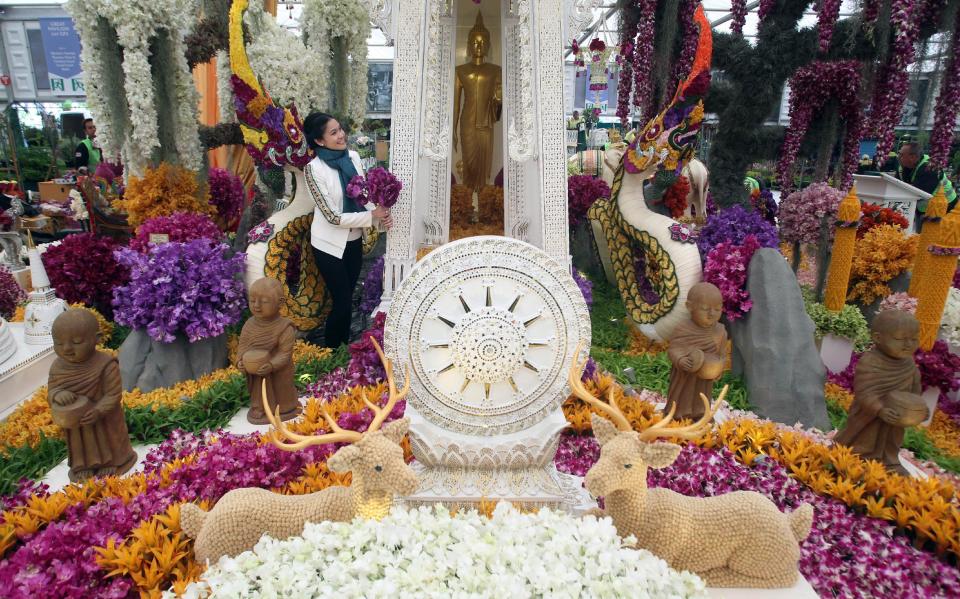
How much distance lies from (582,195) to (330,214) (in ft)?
10.1

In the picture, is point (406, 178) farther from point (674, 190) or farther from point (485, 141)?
point (674, 190)

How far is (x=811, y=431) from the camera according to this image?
10.1 feet

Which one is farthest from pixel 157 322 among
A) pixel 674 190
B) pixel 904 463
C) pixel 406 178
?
pixel 674 190

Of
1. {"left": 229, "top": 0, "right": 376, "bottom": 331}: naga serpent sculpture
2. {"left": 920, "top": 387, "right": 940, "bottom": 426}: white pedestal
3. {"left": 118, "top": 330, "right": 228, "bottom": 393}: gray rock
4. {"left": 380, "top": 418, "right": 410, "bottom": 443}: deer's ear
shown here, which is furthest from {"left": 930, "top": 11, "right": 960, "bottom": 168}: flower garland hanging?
{"left": 118, "top": 330, "right": 228, "bottom": 393}: gray rock

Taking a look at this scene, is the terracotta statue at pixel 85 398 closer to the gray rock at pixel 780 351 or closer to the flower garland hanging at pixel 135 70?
the flower garland hanging at pixel 135 70

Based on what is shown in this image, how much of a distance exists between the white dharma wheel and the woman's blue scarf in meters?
1.77

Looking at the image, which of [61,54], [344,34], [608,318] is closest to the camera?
[608,318]

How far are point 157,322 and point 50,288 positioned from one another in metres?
1.19

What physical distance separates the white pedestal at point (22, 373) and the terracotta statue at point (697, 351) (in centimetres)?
365

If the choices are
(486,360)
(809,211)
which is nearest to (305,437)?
(486,360)

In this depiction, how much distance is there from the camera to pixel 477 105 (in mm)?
5973

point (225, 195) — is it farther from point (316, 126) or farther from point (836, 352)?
point (836, 352)

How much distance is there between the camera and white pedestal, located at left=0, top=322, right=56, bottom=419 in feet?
11.1

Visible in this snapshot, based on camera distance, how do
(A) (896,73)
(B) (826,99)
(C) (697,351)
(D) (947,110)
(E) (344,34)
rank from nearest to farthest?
(C) (697,351) → (D) (947,110) → (A) (896,73) → (B) (826,99) → (E) (344,34)
